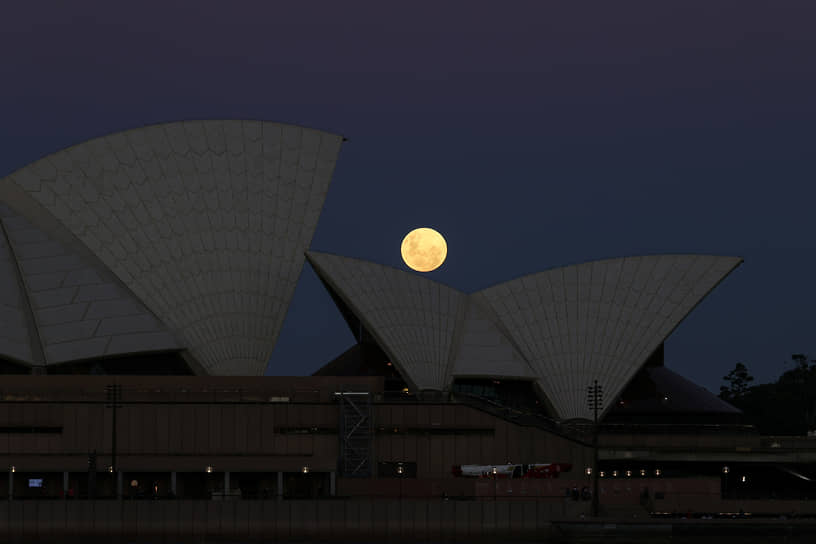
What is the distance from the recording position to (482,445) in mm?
67812

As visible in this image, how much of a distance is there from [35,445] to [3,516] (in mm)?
11922

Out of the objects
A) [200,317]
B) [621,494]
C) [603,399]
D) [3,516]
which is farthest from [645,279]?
[3,516]

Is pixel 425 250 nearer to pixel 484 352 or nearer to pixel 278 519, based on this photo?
pixel 484 352

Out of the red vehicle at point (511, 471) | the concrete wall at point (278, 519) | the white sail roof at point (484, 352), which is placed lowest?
the concrete wall at point (278, 519)

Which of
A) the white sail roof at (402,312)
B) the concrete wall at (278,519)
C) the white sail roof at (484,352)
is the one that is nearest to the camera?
the concrete wall at (278,519)

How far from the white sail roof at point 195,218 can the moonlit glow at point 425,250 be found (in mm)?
9949

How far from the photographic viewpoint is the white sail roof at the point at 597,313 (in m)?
71.9

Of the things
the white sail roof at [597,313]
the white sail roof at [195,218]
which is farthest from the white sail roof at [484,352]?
the white sail roof at [195,218]

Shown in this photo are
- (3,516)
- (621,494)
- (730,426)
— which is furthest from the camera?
(730,426)

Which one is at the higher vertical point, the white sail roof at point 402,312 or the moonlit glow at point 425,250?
the moonlit glow at point 425,250

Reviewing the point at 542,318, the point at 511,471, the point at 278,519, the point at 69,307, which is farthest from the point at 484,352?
the point at 69,307

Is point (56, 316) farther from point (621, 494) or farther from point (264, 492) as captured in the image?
point (621, 494)

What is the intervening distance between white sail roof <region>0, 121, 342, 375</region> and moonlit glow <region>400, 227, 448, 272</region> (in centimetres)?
995

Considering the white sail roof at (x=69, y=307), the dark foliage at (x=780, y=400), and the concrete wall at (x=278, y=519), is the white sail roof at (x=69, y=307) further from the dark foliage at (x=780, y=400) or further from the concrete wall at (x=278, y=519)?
the dark foliage at (x=780, y=400)
